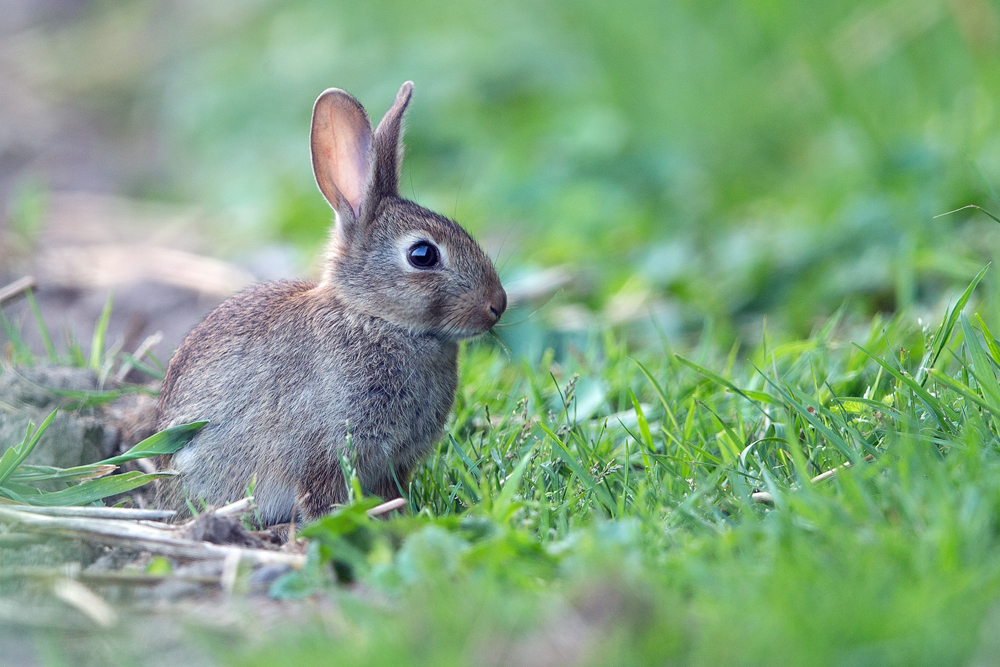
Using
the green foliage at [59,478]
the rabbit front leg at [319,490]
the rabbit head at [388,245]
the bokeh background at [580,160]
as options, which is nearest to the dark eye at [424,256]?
the rabbit head at [388,245]

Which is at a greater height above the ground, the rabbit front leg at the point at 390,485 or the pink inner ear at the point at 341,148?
the pink inner ear at the point at 341,148

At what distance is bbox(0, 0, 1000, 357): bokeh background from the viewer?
6.10 m

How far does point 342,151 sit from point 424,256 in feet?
2.05

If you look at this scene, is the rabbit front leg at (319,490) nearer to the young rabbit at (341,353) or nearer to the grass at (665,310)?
the young rabbit at (341,353)

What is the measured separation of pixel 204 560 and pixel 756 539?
1.66 metres

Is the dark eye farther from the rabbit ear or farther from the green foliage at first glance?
the green foliage

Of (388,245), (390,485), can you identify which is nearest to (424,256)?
(388,245)

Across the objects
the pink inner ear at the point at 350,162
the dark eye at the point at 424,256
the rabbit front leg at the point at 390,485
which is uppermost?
the pink inner ear at the point at 350,162

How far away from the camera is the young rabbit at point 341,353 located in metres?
3.63

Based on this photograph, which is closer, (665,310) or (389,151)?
(389,151)

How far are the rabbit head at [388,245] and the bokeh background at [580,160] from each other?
53cm

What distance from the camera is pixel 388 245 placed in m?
3.99

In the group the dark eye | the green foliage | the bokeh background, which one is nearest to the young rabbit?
the dark eye

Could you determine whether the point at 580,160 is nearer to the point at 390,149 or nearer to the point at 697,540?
the point at 390,149
